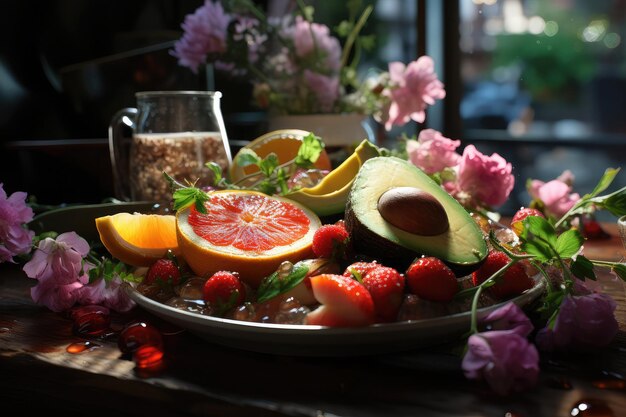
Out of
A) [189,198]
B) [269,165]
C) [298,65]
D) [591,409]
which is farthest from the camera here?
[298,65]

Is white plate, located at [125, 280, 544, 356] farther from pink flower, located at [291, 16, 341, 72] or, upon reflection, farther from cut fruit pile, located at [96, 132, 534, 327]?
pink flower, located at [291, 16, 341, 72]

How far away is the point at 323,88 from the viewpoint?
4.45ft

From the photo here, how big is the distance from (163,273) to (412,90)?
736mm

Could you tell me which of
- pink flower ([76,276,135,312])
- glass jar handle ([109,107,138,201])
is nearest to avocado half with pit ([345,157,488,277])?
pink flower ([76,276,135,312])

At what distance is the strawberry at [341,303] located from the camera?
517 mm

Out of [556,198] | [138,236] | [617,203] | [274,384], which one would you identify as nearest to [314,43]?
[556,198]

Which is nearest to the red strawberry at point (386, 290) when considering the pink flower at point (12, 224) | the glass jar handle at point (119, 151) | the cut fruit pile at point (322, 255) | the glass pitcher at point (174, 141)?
the cut fruit pile at point (322, 255)

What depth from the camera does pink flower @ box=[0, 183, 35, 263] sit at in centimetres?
76

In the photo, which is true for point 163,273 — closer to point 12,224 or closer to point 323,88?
point 12,224

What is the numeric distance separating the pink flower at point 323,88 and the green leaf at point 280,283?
0.79m

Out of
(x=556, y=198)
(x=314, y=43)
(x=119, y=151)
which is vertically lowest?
(x=556, y=198)

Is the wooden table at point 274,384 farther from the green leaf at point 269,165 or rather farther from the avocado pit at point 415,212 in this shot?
the green leaf at point 269,165

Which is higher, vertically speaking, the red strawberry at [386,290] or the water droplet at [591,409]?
the red strawberry at [386,290]

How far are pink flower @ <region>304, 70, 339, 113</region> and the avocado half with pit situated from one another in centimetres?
72
